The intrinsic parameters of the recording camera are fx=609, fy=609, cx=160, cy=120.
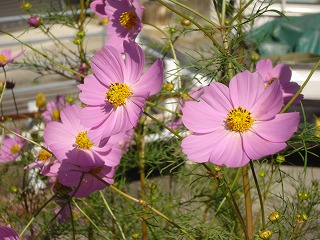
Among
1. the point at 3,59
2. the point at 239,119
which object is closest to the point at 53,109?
the point at 3,59


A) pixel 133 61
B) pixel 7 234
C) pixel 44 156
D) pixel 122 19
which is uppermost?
pixel 122 19

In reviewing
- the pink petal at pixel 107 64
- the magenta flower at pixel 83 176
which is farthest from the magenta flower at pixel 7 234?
the pink petal at pixel 107 64

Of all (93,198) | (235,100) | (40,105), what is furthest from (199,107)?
(40,105)

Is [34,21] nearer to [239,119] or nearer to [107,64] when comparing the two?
[107,64]

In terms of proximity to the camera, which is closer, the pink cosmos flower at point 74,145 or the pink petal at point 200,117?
the pink petal at point 200,117

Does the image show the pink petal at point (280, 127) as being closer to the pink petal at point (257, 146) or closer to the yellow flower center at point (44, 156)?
the pink petal at point (257, 146)

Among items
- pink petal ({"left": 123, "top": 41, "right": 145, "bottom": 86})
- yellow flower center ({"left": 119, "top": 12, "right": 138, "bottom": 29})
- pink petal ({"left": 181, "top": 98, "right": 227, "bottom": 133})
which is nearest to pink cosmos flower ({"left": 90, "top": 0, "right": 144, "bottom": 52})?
yellow flower center ({"left": 119, "top": 12, "right": 138, "bottom": 29})
